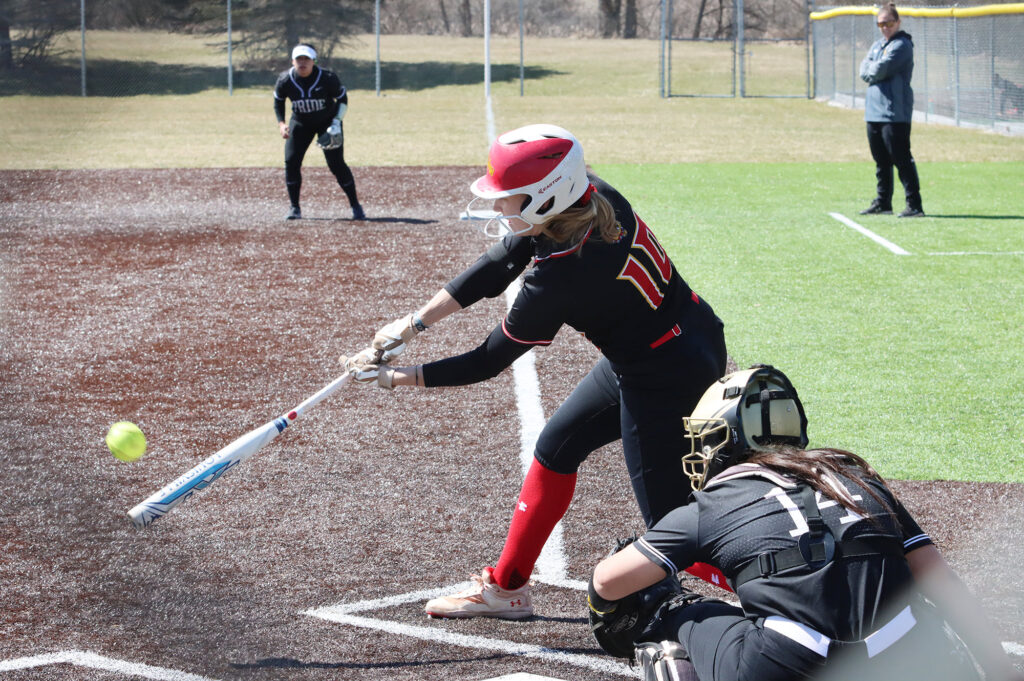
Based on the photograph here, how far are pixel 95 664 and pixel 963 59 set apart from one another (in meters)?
23.2

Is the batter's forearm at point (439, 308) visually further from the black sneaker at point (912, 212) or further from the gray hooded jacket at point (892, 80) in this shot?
the black sneaker at point (912, 212)

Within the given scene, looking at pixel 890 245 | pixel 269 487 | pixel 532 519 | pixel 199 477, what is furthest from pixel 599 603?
pixel 890 245

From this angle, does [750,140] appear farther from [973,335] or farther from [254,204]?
[973,335]

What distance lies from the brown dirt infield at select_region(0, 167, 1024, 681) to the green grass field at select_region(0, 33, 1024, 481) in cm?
145

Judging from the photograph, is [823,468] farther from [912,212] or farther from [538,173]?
Answer: [912,212]

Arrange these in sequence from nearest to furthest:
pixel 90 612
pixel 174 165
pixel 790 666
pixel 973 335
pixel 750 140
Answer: pixel 790 666 → pixel 90 612 → pixel 973 335 → pixel 174 165 → pixel 750 140

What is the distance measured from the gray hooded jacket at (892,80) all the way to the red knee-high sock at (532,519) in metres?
9.86

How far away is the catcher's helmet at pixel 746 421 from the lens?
122 inches

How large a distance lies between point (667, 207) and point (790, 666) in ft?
39.5

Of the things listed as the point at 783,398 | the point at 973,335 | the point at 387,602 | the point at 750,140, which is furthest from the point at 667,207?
the point at 783,398

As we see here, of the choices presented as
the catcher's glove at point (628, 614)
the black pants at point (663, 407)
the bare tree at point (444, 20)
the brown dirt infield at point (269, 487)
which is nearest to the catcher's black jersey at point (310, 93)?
the brown dirt infield at point (269, 487)

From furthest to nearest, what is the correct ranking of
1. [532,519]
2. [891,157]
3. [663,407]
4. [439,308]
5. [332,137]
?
1. [332,137]
2. [891,157]
3. [439,308]
4. [532,519]
5. [663,407]

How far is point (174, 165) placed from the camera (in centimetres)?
1897

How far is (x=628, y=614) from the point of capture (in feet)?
11.3
